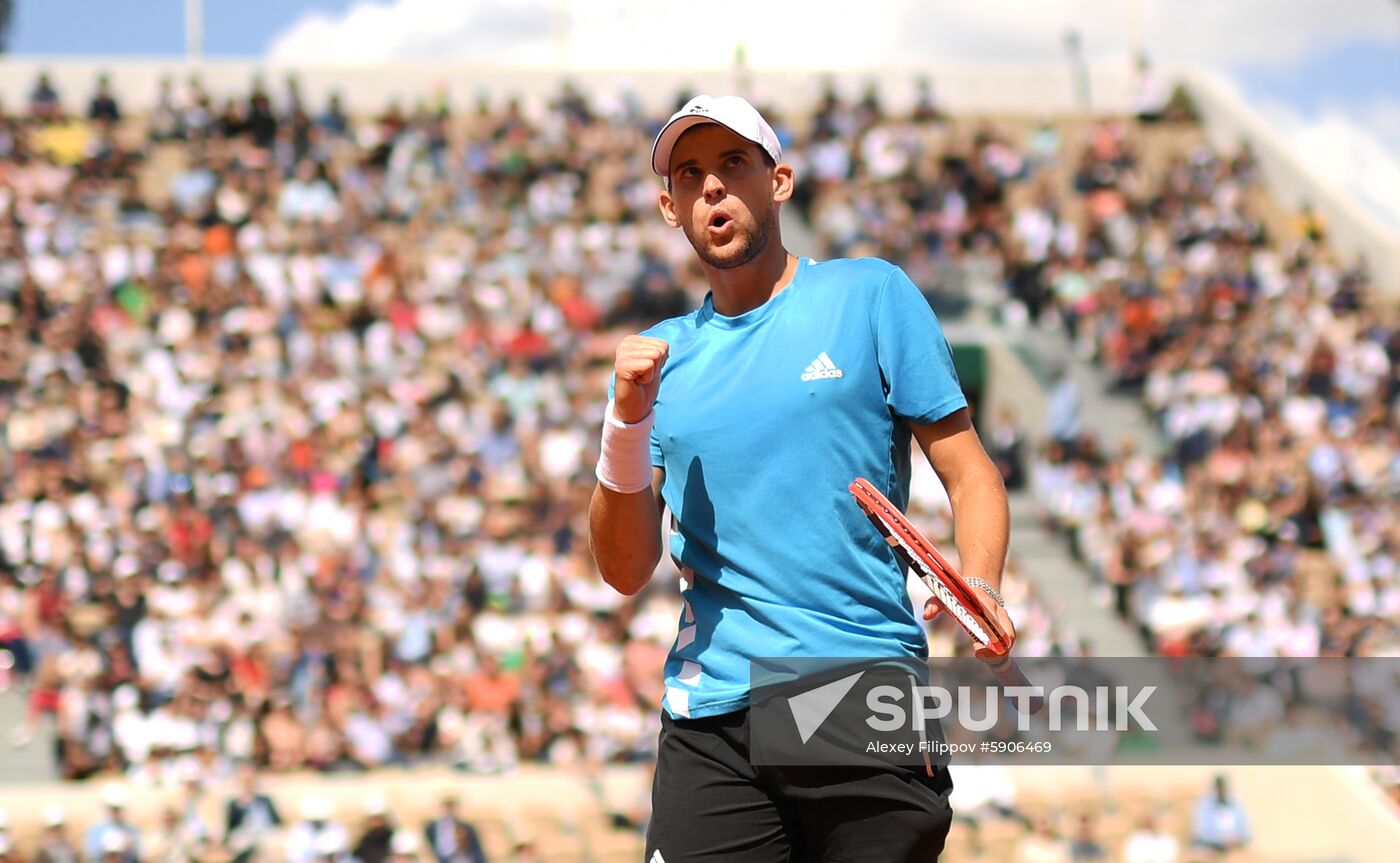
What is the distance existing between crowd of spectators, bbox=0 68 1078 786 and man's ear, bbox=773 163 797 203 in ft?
35.6

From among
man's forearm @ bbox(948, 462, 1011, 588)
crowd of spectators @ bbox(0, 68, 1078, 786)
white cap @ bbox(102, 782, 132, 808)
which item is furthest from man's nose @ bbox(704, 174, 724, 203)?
crowd of spectators @ bbox(0, 68, 1078, 786)

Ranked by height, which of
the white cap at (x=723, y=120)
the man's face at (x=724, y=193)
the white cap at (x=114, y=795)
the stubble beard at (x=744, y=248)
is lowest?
the white cap at (x=114, y=795)

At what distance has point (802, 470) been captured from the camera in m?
3.33

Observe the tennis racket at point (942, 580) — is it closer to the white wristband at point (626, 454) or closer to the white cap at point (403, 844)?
the white wristband at point (626, 454)

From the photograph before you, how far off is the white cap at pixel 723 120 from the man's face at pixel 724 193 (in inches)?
0.8

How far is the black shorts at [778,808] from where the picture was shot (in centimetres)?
324

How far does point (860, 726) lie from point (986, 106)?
24435mm

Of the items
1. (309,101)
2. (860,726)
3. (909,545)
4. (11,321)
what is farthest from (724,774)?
(309,101)

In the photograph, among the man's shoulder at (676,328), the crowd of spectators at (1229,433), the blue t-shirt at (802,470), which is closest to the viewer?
the blue t-shirt at (802,470)

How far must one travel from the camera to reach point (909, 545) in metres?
3.10

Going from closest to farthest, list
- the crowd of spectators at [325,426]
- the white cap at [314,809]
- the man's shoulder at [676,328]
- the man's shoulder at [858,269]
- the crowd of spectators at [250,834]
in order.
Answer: the man's shoulder at [858,269]
the man's shoulder at [676,328]
the crowd of spectators at [250,834]
the white cap at [314,809]
the crowd of spectators at [325,426]

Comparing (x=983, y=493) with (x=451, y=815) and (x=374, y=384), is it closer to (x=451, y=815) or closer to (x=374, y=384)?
(x=451, y=815)

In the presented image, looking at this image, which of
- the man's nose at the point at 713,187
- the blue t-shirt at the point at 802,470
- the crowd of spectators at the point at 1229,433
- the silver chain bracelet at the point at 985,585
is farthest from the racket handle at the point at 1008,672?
the crowd of spectators at the point at 1229,433

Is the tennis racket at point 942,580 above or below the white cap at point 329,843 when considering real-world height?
above
